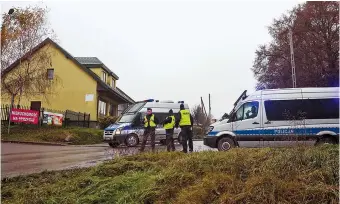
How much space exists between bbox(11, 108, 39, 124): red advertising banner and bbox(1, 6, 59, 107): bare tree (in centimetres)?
198

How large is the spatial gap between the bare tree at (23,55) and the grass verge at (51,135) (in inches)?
147

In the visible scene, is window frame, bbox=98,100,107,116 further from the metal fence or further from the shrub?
the shrub

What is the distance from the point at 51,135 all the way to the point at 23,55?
25.8 ft

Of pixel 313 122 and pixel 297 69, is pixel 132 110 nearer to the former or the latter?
pixel 313 122

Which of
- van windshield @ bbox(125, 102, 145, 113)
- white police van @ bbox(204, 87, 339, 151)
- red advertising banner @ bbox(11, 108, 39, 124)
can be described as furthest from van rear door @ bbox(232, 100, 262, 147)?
red advertising banner @ bbox(11, 108, 39, 124)

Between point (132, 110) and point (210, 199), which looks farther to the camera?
point (132, 110)

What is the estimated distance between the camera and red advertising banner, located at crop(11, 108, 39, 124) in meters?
25.6

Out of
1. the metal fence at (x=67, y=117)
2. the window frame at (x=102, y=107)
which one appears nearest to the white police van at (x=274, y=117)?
the metal fence at (x=67, y=117)

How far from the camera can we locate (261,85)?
4247cm

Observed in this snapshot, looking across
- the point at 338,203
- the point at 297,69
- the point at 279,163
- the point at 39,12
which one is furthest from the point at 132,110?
the point at 297,69

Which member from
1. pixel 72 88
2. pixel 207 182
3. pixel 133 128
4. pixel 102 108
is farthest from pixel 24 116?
pixel 207 182

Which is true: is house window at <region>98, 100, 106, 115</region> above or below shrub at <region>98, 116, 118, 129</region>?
above

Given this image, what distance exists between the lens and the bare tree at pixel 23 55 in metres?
27.6

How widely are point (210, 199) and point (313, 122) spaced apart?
10.0m
